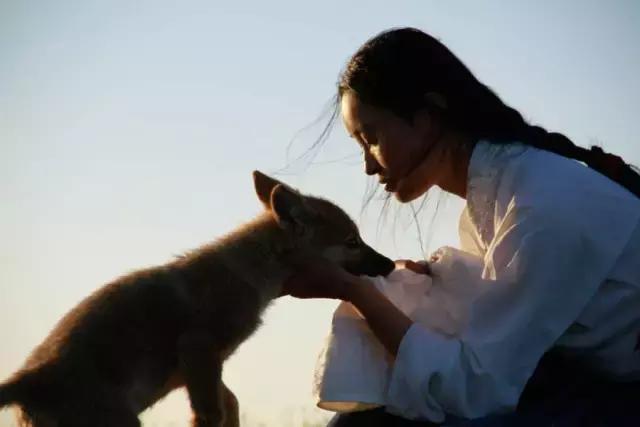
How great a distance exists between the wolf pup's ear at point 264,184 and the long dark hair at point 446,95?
965 millimetres

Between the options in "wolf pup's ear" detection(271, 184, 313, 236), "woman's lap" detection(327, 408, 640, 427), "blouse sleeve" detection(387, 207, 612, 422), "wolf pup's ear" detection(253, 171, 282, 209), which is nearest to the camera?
"woman's lap" detection(327, 408, 640, 427)

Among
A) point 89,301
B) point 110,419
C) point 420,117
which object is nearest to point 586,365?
point 420,117

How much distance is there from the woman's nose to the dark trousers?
108 centimetres

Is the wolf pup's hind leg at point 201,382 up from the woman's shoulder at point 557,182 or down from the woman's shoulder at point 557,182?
down

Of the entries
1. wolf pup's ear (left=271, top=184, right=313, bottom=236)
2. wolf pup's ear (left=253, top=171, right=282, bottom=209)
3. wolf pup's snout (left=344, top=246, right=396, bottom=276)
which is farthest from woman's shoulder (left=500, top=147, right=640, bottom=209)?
wolf pup's ear (left=253, top=171, right=282, bottom=209)

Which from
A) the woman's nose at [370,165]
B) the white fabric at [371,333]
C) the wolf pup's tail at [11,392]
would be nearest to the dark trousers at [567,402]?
the white fabric at [371,333]

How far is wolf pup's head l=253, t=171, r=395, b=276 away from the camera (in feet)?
14.3

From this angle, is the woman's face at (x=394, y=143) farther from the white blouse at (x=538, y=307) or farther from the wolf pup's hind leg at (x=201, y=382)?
the wolf pup's hind leg at (x=201, y=382)

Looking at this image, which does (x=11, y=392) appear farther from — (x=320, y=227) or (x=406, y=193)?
(x=320, y=227)

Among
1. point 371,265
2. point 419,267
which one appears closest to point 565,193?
Result: point 419,267

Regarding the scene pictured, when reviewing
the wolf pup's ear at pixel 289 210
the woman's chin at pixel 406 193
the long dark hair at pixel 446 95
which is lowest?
the wolf pup's ear at pixel 289 210

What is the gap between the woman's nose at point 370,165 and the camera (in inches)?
147

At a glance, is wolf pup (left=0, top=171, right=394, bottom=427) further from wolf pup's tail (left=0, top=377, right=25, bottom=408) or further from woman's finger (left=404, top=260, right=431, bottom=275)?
woman's finger (left=404, top=260, right=431, bottom=275)

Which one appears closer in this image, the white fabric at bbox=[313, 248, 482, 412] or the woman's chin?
the white fabric at bbox=[313, 248, 482, 412]
